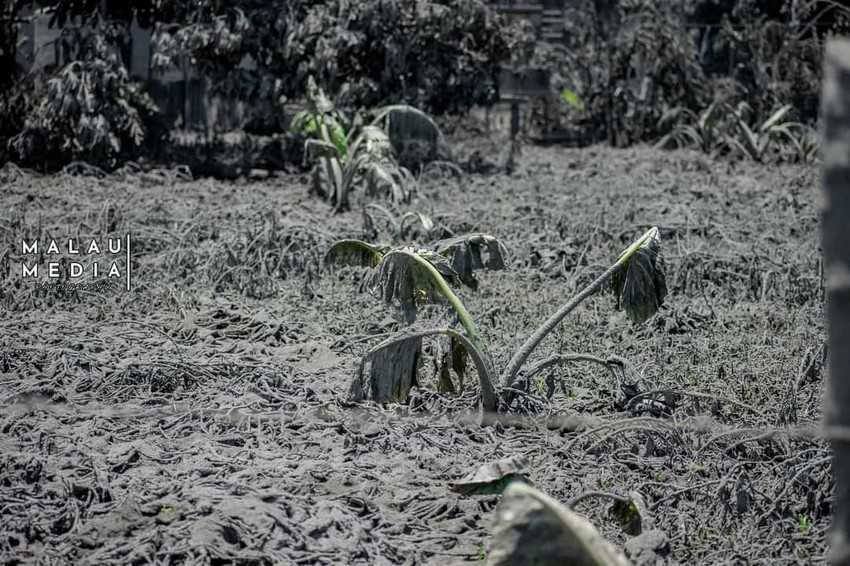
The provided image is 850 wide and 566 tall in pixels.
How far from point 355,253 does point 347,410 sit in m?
1.04

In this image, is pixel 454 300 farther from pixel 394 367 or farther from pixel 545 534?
pixel 545 534

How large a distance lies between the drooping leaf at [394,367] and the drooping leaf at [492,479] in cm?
90

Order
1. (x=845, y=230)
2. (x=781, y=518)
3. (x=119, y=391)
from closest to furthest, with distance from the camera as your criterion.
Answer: (x=845, y=230)
(x=781, y=518)
(x=119, y=391)

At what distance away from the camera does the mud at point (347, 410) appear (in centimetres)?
405

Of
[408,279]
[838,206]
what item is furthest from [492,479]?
[838,206]

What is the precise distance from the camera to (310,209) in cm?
1102

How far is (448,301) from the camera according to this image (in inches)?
204

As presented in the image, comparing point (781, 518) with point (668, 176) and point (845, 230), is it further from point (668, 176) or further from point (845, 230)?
point (668, 176)

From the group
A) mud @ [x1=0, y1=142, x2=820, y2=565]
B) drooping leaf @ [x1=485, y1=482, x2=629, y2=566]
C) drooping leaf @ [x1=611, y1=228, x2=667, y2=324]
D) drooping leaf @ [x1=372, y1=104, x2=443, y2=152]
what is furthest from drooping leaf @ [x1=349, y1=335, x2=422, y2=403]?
drooping leaf @ [x1=372, y1=104, x2=443, y2=152]

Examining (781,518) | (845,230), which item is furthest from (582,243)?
(845,230)

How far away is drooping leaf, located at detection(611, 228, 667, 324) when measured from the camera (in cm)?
509

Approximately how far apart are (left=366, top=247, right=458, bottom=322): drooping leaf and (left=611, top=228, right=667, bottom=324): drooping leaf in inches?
31.3

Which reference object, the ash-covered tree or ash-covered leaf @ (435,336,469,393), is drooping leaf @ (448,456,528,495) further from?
the ash-covered tree

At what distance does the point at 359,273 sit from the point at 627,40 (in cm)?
1017
